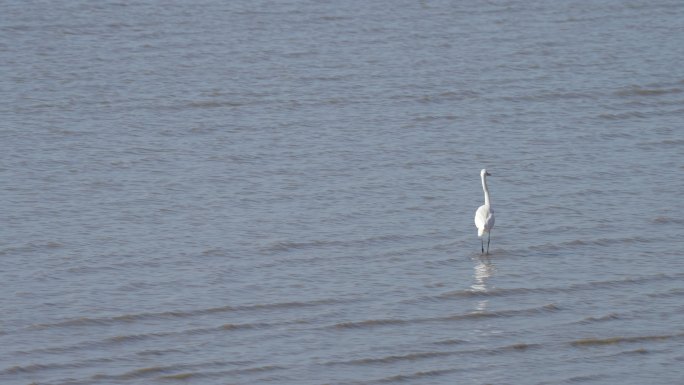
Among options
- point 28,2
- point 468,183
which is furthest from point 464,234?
point 28,2

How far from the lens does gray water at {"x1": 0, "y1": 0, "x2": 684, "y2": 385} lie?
33.4 ft

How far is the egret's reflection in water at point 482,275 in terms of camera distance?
36.9 feet

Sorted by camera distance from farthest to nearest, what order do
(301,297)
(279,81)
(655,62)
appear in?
1. (655,62)
2. (279,81)
3. (301,297)

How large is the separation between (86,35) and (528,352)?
524 inches

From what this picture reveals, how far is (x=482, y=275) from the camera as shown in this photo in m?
12.0

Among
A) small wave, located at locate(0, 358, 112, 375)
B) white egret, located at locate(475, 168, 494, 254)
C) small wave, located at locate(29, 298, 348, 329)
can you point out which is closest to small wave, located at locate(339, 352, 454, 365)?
small wave, located at locate(29, 298, 348, 329)

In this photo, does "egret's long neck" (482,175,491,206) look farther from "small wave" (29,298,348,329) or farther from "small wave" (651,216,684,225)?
"small wave" (29,298,348,329)

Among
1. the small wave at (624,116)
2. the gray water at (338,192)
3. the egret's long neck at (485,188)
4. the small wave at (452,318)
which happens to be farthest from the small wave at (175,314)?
the small wave at (624,116)

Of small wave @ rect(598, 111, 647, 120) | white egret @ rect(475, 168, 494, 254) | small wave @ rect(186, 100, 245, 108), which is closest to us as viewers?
white egret @ rect(475, 168, 494, 254)

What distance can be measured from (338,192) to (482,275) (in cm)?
299

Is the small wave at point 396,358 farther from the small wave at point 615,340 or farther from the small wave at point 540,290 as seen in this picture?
the small wave at point 540,290

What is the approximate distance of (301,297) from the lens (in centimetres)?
1126

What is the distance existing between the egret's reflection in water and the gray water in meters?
0.04

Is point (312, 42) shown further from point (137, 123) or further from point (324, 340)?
point (324, 340)
